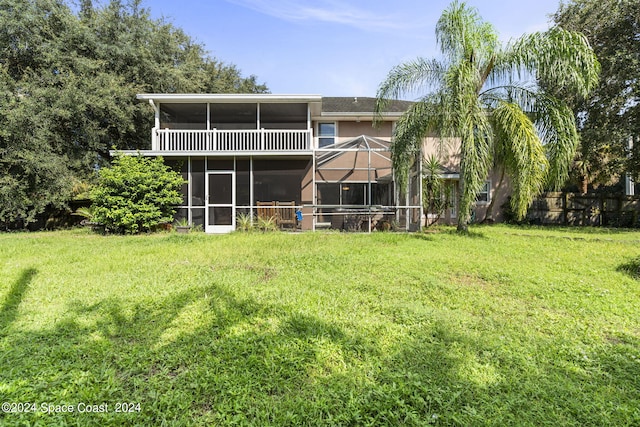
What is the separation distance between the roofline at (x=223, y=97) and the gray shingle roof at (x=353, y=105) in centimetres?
387

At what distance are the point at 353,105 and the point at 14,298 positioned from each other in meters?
15.9

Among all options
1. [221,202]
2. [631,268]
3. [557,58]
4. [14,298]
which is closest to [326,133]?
[221,202]

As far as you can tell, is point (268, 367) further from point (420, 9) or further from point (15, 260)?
point (420, 9)

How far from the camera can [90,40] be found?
14.3m

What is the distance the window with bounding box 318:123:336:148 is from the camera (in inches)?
636

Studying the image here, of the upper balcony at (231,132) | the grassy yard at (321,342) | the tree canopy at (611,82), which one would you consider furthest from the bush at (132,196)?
the tree canopy at (611,82)

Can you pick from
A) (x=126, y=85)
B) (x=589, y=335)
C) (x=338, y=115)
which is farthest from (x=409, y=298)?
(x=126, y=85)

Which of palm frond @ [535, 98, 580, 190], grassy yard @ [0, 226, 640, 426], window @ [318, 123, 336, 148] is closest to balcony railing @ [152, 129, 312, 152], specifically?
window @ [318, 123, 336, 148]

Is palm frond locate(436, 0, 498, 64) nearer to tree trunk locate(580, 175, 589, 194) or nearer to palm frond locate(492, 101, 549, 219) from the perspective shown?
palm frond locate(492, 101, 549, 219)

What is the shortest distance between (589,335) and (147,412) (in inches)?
176

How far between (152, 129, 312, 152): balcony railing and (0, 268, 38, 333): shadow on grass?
7.86 meters

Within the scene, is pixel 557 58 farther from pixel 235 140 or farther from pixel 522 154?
pixel 235 140

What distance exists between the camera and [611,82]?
42.5 feet

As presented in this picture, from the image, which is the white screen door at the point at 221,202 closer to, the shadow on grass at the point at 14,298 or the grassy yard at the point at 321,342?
the grassy yard at the point at 321,342
